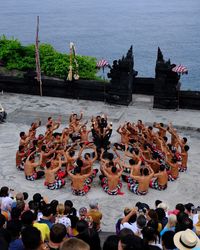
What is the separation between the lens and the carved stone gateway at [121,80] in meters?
24.3

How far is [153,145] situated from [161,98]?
24.3ft

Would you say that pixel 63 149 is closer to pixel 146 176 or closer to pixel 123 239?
pixel 146 176

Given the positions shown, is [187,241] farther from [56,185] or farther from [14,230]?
[56,185]

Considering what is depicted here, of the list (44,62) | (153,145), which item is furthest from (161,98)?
(44,62)

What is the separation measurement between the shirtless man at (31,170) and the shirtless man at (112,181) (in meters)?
2.33

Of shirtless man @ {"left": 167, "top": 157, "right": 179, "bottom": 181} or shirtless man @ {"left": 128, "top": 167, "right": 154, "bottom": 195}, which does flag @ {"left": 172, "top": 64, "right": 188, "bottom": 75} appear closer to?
shirtless man @ {"left": 167, "top": 157, "right": 179, "bottom": 181}

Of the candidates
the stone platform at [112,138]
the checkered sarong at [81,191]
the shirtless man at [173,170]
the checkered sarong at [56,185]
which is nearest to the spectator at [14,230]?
the stone platform at [112,138]

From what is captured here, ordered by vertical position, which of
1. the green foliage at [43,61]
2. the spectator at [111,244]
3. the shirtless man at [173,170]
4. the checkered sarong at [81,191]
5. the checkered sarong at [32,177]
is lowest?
the checkered sarong at [81,191]

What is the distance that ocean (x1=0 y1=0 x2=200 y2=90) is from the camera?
71.2 m

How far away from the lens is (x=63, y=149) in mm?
16469

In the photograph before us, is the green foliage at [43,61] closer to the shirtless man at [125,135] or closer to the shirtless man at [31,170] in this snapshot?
the shirtless man at [125,135]

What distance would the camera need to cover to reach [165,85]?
79.5 ft

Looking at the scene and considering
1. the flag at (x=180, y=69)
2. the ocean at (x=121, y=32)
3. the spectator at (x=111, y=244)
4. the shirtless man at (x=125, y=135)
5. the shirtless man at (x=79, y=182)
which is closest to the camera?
the spectator at (x=111, y=244)

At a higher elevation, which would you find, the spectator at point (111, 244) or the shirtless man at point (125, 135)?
the spectator at point (111, 244)
